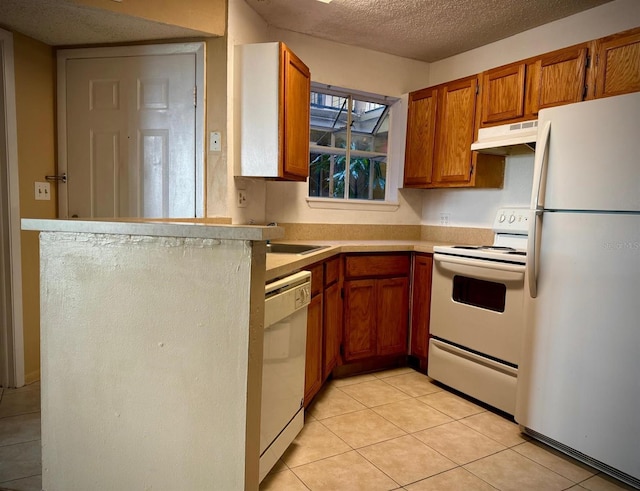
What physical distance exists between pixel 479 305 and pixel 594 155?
107cm

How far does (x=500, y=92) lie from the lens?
2789 millimetres

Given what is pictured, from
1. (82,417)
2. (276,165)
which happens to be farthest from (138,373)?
(276,165)

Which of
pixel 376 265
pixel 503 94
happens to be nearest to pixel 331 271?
pixel 376 265

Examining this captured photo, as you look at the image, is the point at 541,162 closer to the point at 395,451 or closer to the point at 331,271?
the point at 331,271

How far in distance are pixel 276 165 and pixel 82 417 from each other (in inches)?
67.5

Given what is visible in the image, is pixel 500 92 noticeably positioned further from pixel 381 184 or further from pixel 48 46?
pixel 48 46

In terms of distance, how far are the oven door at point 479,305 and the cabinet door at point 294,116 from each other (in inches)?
44.7

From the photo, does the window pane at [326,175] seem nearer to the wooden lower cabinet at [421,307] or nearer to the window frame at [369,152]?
the window frame at [369,152]

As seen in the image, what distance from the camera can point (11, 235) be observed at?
2.45 metres

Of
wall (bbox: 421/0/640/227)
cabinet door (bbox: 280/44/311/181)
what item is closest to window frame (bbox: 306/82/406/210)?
wall (bbox: 421/0/640/227)

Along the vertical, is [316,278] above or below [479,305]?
above

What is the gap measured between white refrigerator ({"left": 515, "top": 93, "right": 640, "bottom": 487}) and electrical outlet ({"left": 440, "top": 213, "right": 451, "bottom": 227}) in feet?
4.98

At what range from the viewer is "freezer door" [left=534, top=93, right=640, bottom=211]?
1.72m

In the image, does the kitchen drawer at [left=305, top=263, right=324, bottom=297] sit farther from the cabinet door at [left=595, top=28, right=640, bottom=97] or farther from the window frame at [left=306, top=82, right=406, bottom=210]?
the cabinet door at [left=595, top=28, right=640, bottom=97]
